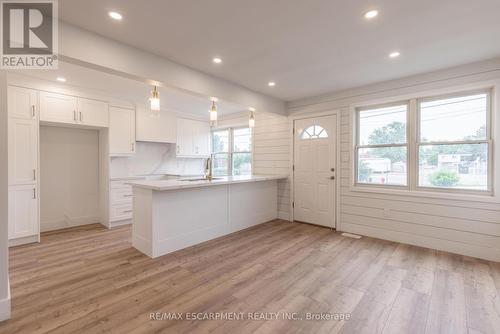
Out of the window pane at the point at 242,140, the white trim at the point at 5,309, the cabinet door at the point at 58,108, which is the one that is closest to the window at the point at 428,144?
the window pane at the point at 242,140

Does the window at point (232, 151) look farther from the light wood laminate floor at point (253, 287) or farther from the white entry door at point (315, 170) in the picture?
the light wood laminate floor at point (253, 287)

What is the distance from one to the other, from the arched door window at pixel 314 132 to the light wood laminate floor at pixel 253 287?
2.03m

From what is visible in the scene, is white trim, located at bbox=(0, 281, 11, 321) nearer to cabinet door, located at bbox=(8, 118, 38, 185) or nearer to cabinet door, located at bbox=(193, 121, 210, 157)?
cabinet door, located at bbox=(8, 118, 38, 185)

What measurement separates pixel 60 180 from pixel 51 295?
2880 millimetres

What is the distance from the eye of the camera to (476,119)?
3055 millimetres

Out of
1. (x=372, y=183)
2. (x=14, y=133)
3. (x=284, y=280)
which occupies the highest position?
(x=14, y=133)

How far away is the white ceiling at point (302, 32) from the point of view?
6.34 feet

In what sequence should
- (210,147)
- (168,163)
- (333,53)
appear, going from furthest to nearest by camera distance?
(210,147)
(168,163)
(333,53)

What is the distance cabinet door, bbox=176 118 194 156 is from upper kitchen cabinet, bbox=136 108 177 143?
146 mm

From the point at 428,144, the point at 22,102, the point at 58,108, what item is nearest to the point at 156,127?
the point at 58,108

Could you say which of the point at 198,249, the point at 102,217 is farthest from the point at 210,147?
the point at 198,249

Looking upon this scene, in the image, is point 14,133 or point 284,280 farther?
point 14,133

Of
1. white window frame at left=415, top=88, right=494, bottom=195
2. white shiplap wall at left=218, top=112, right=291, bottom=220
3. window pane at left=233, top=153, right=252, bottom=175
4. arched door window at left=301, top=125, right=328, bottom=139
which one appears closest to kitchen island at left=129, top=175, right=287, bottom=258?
white shiplap wall at left=218, top=112, right=291, bottom=220

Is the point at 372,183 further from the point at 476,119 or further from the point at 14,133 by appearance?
the point at 14,133
